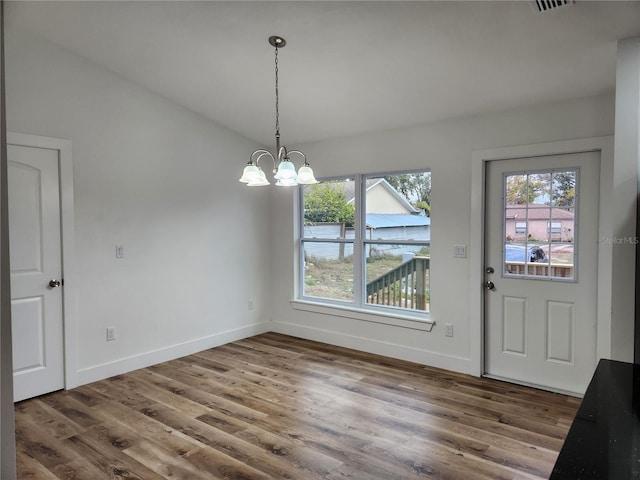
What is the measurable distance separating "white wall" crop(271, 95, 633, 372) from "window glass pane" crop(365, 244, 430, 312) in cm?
17

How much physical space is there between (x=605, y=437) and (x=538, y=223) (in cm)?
283

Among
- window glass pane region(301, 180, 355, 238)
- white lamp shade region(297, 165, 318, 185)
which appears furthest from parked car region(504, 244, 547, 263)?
white lamp shade region(297, 165, 318, 185)

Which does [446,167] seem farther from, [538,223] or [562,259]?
[562,259]

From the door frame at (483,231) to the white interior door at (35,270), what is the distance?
3614 millimetres

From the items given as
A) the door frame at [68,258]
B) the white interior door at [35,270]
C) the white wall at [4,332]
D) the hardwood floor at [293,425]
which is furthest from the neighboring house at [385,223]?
the white wall at [4,332]

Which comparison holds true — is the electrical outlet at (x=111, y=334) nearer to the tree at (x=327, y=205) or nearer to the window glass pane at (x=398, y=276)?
the tree at (x=327, y=205)

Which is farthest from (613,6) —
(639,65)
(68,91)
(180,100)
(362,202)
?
(68,91)

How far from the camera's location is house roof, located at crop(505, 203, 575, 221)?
3.48 metres

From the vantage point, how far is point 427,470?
2.42m

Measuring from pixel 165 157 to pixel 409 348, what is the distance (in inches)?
124

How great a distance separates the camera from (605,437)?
1.08 metres

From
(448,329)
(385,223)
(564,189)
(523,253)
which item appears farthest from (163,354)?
(564,189)

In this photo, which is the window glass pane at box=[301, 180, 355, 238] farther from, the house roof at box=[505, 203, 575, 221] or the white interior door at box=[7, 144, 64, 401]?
the white interior door at box=[7, 144, 64, 401]

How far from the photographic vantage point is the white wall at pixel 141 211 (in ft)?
11.7
